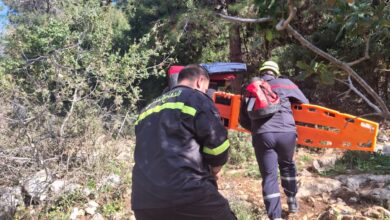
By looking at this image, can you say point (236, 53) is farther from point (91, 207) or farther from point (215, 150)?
point (215, 150)

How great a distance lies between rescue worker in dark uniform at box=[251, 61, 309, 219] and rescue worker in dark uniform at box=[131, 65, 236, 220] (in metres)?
1.61

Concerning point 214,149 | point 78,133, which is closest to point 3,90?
point 78,133

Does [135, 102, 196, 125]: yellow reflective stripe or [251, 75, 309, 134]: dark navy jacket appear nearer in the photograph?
[135, 102, 196, 125]: yellow reflective stripe

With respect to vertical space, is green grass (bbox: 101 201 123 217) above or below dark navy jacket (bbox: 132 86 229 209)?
below

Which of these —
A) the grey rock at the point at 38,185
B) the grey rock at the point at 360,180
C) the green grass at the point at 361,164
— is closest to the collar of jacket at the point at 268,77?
the grey rock at the point at 360,180

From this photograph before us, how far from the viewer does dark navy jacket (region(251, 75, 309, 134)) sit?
4.31m

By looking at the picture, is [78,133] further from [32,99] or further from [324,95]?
[324,95]

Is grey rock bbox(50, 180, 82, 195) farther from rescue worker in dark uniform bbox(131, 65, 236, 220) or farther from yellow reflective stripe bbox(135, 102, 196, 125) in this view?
yellow reflective stripe bbox(135, 102, 196, 125)

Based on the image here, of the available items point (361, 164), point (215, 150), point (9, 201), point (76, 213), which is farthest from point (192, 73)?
point (361, 164)

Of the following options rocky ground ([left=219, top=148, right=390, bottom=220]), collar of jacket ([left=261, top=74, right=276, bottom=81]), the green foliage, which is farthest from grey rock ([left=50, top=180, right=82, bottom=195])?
the green foliage

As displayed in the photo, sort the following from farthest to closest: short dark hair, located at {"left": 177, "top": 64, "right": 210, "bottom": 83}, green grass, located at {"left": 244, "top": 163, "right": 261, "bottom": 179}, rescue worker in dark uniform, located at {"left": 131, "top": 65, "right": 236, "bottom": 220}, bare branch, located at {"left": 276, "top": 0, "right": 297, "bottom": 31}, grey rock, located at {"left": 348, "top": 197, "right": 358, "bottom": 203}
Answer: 1. green grass, located at {"left": 244, "top": 163, "right": 261, "bottom": 179}
2. grey rock, located at {"left": 348, "top": 197, "right": 358, "bottom": 203}
3. short dark hair, located at {"left": 177, "top": 64, "right": 210, "bottom": 83}
4. rescue worker in dark uniform, located at {"left": 131, "top": 65, "right": 236, "bottom": 220}
5. bare branch, located at {"left": 276, "top": 0, "right": 297, "bottom": 31}

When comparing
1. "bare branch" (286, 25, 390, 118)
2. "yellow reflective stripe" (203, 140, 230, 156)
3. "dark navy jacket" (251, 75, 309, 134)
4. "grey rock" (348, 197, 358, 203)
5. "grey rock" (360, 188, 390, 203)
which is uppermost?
"bare branch" (286, 25, 390, 118)

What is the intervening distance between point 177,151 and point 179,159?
5 centimetres

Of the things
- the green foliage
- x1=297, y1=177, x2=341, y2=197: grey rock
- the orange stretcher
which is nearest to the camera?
the orange stretcher
